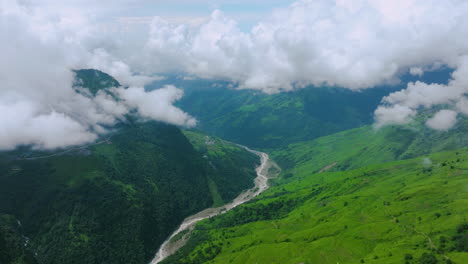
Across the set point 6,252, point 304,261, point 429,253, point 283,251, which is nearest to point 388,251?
point 429,253

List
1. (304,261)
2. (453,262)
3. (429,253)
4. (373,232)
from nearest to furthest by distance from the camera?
1. (453,262)
2. (429,253)
3. (304,261)
4. (373,232)

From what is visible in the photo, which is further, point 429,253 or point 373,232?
point 373,232

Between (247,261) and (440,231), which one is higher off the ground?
(247,261)

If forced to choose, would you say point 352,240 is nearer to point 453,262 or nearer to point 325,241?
point 325,241

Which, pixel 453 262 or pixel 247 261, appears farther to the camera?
pixel 247 261

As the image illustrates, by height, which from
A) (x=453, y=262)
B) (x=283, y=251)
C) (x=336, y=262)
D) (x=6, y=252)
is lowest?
(x=453, y=262)

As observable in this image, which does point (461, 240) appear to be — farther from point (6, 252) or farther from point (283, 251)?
point (6, 252)

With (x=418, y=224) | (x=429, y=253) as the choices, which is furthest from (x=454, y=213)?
(x=429, y=253)

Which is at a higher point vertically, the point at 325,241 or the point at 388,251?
the point at 325,241

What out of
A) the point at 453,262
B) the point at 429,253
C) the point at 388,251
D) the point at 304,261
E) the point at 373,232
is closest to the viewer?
the point at 453,262
